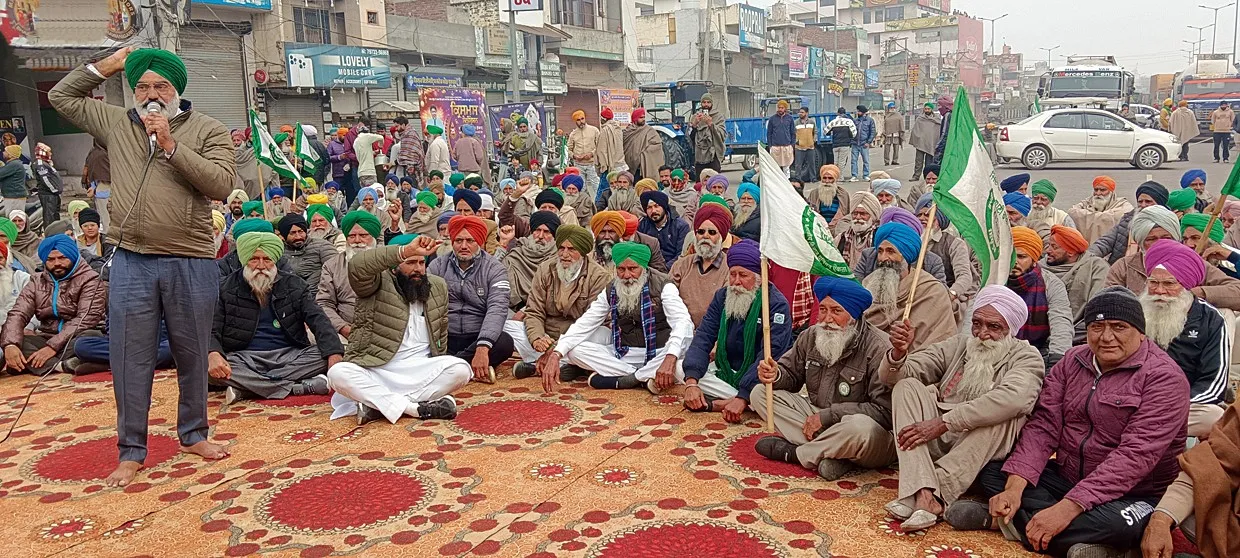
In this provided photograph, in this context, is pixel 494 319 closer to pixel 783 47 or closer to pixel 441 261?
pixel 441 261

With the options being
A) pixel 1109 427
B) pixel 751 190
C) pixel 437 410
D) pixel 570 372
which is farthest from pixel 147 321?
pixel 751 190

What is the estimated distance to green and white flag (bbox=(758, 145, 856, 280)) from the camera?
14.4ft

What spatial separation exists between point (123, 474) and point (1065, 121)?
18.7 meters

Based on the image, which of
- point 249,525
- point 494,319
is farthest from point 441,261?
point 249,525

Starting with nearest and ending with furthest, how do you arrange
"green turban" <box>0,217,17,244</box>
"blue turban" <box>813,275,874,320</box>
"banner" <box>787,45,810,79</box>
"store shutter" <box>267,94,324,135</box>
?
"blue turban" <box>813,275,874,320</box> < "green turban" <box>0,217,17,244</box> < "store shutter" <box>267,94,324,135</box> < "banner" <box>787,45,810,79</box>

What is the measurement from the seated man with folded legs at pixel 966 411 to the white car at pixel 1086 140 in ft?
55.5

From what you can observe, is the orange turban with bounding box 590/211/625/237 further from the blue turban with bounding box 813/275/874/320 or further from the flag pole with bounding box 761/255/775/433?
the blue turban with bounding box 813/275/874/320

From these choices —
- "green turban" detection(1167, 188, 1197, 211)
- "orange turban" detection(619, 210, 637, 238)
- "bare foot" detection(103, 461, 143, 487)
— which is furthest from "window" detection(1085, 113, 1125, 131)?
"bare foot" detection(103, 461, 143, 487)

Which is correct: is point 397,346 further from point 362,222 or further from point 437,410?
point 362,222

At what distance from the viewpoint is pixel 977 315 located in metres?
3.78

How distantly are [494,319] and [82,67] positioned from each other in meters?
2.62

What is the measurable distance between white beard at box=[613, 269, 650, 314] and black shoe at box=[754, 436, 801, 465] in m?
1.59

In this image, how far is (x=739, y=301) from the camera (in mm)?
5156

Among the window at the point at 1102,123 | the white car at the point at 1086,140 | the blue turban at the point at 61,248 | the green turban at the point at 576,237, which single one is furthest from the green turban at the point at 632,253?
the window at the point at 1102,123
